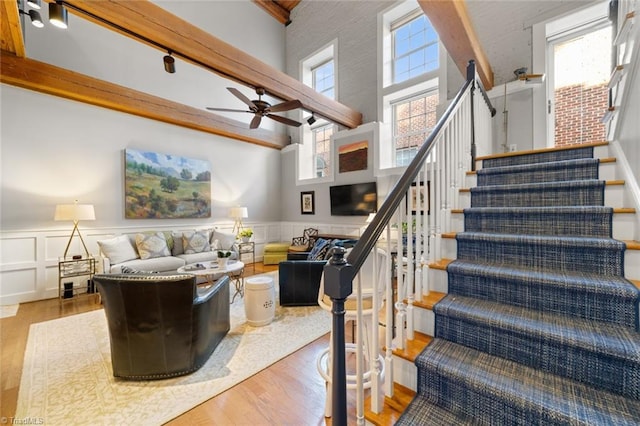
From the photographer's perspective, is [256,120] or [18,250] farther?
[256,120]

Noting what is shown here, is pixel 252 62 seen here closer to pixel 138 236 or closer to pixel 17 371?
pixel 138 236

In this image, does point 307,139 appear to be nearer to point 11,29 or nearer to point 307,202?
point 307,202

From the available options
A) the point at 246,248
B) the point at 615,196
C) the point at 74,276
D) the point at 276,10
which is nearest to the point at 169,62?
the point at 74,276

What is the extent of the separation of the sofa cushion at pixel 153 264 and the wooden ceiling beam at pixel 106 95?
2.66m

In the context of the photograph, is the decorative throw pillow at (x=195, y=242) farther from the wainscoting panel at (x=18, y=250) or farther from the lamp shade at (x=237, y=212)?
the wainscoting panel at (x=18, y=250)

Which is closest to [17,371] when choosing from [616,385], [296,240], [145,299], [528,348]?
[145,299]

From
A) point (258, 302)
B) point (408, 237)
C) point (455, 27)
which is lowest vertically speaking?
point (258, 302)

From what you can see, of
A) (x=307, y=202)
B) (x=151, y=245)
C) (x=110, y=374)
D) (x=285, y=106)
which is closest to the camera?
(x=110, y=374)

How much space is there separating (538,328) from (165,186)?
5.78 metres

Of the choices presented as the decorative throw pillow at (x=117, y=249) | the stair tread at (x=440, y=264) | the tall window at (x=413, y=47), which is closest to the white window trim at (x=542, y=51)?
the tall window at (x=413, y=47)

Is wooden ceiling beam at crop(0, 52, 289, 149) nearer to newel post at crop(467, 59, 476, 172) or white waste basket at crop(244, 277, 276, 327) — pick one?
white waste basket at crop(244, 277, 276, 327)

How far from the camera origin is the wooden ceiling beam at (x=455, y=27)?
7.00ft

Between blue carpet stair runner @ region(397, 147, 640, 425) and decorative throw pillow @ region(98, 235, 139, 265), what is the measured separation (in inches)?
182

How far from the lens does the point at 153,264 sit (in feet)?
13.9
